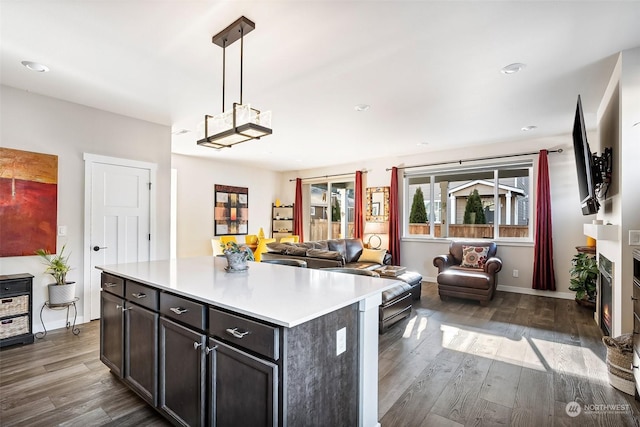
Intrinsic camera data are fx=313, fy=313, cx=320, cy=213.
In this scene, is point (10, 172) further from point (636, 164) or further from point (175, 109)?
point (636, 164)

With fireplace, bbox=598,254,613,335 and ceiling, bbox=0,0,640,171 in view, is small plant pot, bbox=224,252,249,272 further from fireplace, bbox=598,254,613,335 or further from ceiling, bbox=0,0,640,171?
fireplace, bbox=598,254,613,335

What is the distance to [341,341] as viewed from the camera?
1.55 meters

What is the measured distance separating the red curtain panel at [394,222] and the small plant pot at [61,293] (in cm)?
536

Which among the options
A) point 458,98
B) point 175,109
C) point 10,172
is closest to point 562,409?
point 458,98

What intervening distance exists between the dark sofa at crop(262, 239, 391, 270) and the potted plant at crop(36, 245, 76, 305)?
244cm

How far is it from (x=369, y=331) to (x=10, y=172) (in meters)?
3.97

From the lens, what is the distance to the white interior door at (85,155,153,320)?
3879 millimetres

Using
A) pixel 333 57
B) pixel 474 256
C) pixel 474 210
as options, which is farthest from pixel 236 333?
pixel 474 210

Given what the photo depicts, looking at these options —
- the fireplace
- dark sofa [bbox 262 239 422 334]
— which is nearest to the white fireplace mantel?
the fireplace

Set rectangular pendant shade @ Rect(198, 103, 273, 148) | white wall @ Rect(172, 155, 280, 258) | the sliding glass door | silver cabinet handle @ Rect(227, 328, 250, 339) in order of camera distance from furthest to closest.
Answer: the sliding glass door
white wall @ Rect(172, 155, 280, 258)
rectangular pendant shade @ Rect(198, 103, 273, 148)
silver cabinet handle @ Rect(227, 328, 250, 339)

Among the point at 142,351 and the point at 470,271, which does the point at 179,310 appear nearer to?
the point at 142,351

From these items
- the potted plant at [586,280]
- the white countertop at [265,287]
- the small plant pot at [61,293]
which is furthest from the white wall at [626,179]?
the small plant pot at [61,293]

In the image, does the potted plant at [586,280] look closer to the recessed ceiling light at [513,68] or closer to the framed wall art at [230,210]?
the recessed ceiling light at [513,68]

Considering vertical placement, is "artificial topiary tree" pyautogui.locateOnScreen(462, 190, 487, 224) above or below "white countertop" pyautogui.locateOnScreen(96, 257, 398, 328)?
above
